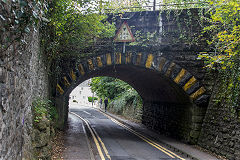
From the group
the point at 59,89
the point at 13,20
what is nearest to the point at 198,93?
the point at 59,89

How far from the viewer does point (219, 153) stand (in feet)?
30.1

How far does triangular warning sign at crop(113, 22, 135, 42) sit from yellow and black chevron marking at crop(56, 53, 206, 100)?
2.40 ft

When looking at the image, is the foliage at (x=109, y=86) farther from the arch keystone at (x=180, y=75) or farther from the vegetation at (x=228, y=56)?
the vegetation at (x=228, y=56)

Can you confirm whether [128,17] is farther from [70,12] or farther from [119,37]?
[70,12]

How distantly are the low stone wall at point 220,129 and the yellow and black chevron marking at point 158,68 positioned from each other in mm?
959

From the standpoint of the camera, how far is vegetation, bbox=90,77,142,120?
22.1 metres

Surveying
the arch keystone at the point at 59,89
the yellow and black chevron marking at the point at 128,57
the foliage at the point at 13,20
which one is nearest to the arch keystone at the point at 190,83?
the yellow and black chevron marking at the point at 128,57

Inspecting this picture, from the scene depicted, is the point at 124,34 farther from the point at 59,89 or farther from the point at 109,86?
the point at 109,86

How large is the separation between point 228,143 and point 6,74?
27.7 feet

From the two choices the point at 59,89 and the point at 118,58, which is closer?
the point at 59,89

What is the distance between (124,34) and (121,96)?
52.0ft

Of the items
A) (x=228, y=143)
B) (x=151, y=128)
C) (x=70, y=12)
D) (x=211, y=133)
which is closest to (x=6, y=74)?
(x=70, y=12)

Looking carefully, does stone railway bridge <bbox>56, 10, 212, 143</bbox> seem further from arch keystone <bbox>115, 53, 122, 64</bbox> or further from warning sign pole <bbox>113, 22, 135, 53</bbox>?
warning sign pole <bbox>113, 22, 135, 53</bbox>

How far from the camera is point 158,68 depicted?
1137cm
